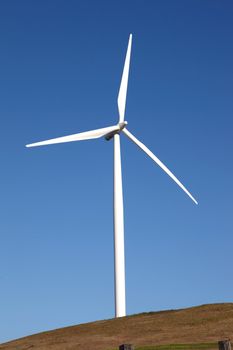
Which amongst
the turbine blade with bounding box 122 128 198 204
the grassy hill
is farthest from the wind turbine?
the grassy hill

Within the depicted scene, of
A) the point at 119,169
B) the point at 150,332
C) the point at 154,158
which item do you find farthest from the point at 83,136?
the point at 150,332

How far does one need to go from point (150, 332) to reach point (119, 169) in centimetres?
2570

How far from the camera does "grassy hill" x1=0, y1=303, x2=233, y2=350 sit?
50.1m

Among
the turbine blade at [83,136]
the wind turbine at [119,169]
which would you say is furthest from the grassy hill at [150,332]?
the turbine blade at [83,136]

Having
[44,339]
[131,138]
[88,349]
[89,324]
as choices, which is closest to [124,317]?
[89,324]

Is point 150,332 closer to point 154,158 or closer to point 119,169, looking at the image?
point 119,169

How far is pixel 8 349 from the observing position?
193ft

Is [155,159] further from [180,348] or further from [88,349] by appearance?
[180,348]

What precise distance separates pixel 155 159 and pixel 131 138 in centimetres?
481

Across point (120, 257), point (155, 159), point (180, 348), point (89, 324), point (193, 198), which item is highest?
point (155, 159)

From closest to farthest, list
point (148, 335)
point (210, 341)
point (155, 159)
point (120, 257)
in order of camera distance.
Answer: point (210, 341)
point (148, 335)
point (120, 257)
point (155, 159)

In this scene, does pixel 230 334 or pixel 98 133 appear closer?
pixel 230 334

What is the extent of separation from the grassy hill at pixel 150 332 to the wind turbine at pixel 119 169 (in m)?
5.06

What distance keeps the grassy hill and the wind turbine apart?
199 inches
